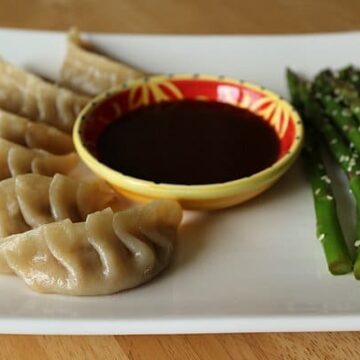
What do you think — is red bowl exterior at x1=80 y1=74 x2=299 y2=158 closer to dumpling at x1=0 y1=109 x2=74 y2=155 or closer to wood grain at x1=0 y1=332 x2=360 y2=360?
dumpling at x1=0 y1=109 x2=74 y2=155

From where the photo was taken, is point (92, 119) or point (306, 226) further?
point (92, 119)

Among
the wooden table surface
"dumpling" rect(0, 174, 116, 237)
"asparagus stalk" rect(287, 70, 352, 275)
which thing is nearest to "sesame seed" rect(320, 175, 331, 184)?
"asparagus stalk" rect(287, 70, 352, 275)

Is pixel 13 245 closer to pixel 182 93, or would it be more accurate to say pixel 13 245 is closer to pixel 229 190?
pixel 229 190

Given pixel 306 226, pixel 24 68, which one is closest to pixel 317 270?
pixel 306 226

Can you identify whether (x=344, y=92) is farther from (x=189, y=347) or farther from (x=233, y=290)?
(x=189, y=347)

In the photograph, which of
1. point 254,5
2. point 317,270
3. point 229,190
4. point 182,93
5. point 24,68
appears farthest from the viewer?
point 254,5
